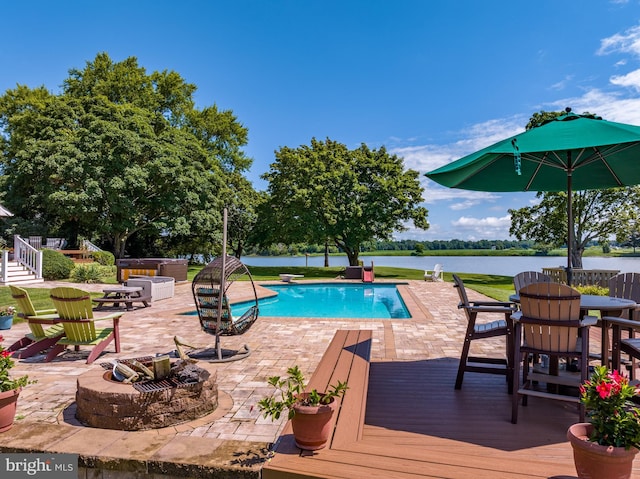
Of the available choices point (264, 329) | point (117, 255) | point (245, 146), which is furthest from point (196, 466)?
point (245, 146)

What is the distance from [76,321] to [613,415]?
5.35m

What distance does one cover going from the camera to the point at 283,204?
81.8 ft

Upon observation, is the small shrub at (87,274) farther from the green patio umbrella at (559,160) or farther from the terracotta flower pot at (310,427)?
the terracotta flower pot at (310,427)

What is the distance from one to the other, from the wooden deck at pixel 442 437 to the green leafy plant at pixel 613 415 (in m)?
0.33

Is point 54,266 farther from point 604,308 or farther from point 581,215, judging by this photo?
point 581,215

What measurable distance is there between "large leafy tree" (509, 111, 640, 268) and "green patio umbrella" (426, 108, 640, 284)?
16.8 m

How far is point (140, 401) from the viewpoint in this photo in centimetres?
296

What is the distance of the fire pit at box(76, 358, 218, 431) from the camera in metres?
2.95

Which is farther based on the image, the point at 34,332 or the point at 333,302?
the point at 333,302

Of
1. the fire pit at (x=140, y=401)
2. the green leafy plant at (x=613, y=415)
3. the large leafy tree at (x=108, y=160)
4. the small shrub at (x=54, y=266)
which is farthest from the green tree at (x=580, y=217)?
the small shrub at (x=54, y=266)

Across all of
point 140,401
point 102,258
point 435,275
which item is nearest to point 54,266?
point 102,258

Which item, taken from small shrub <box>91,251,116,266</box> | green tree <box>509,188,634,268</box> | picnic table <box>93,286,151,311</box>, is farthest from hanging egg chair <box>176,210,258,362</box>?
green tree <box>509,188,634,268</box>

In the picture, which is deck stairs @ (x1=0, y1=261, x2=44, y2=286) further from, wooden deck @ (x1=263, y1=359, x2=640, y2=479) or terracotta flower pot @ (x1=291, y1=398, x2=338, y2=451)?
terracotta flower pot @ (x1=291, y1=398, x2=338, y2=451)

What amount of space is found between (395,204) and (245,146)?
14035 millimetres
